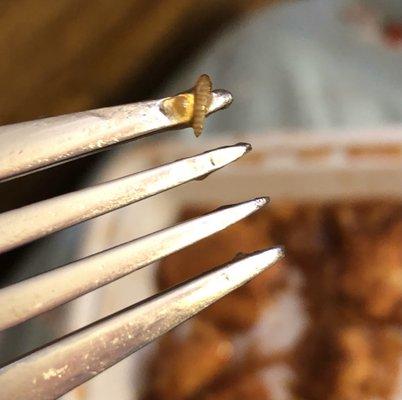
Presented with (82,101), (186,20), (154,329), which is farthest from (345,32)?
(154,329)

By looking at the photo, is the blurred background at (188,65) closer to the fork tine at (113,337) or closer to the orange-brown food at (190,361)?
the orange-brown food at (190,361)

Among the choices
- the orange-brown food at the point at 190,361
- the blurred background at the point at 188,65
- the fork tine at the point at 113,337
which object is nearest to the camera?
the fork tine at the point at 113,337

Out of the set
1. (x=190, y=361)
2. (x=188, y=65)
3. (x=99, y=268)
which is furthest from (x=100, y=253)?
(x=188, y=65)

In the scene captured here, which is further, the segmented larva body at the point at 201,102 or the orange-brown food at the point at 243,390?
the orange-brown food at the point at 243,390

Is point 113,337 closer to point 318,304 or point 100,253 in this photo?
point 100,253

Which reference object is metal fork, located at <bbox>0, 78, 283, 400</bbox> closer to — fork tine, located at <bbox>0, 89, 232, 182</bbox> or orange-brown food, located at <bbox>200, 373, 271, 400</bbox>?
fork tine, located at <bbox>0, 89, 232, 182</bbox>

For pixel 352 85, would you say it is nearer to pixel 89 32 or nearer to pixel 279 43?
pixel 279 43

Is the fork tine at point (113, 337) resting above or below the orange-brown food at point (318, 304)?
above

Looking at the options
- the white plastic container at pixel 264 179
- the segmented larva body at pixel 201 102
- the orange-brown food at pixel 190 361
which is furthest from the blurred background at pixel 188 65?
the segmented larva body at pixel 201 102
